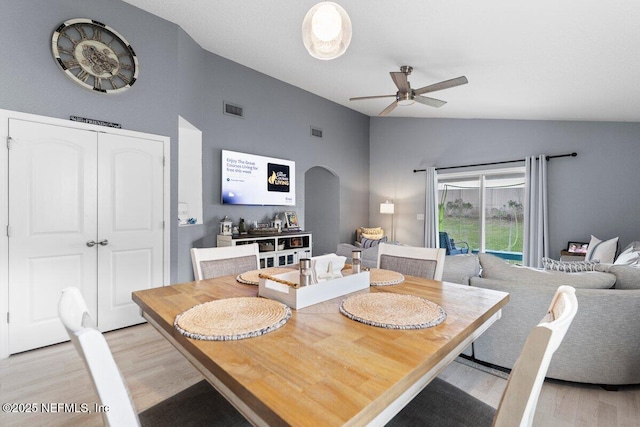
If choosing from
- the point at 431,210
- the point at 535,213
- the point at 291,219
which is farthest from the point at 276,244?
the point at 535,213

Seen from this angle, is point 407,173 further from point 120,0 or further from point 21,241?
point 21,241

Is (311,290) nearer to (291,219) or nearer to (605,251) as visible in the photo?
(291,219)

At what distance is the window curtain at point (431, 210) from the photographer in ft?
19.3

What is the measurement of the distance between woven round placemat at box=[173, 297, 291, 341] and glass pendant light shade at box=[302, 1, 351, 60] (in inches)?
49.9

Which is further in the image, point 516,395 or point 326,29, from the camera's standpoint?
point 326,29

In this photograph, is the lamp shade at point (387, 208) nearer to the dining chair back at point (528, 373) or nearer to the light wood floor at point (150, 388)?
the light wood floor at point (150, 388)

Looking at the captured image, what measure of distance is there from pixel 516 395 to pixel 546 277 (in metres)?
1.72

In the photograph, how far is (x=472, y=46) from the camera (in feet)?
9.89

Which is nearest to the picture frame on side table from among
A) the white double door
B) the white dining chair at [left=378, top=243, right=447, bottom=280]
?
the white double door

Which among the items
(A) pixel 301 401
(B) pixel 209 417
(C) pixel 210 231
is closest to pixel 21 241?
(C) pixel 210 231

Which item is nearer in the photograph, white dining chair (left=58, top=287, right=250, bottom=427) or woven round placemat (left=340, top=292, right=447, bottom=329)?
white dining chair (left=58, top=287, right=250, bottom=427)

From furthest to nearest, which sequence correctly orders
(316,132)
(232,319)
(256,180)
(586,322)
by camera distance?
(316,132)
(256,180)
(586,322)
(232,319)

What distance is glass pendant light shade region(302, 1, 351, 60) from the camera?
153cm

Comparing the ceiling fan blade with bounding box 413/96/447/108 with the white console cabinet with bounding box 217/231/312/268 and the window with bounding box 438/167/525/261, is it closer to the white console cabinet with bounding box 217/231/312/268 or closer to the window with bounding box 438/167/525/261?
the white console cabinet with bounding box 217/231/312/268
